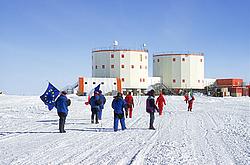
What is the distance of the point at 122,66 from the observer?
58.4 metres

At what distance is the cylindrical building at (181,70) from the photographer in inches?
2542

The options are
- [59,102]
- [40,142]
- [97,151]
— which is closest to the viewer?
[97,151]

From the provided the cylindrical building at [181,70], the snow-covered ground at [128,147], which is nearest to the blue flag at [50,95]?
the snow-covered ground at [128,147]

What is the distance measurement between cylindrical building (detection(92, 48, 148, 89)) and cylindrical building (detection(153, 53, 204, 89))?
6480 mm

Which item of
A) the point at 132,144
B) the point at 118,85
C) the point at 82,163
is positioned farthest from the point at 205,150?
the point at 118,85

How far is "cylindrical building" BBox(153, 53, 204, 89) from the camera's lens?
64562 mm

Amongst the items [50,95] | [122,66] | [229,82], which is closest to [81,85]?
[122,66]

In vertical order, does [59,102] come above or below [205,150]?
above

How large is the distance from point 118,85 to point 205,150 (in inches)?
1891

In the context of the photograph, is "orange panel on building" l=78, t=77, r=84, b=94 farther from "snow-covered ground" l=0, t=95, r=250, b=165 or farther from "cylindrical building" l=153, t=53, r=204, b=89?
"snow-covered ground" l=0, t=95, r=250, b=165

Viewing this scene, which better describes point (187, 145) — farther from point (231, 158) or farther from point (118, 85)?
point (118, 85)

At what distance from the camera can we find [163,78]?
65.9m

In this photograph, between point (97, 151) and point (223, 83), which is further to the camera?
point (223, 83)

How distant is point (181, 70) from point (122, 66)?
11.7 meters
